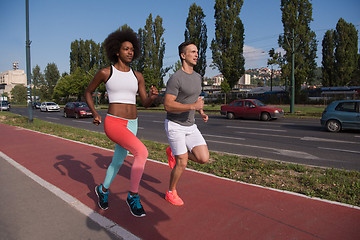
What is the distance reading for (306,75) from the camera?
3127 centimetres

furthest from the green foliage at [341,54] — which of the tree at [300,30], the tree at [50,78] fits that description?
the tree at [50,78]

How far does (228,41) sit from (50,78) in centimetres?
6701

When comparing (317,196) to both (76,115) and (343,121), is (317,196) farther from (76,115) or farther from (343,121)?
(76,115)

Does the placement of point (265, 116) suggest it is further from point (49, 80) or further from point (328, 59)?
point (49, 80)

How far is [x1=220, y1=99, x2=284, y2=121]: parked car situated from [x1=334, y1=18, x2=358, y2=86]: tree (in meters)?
32.9

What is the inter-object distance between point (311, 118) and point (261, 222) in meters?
17.5

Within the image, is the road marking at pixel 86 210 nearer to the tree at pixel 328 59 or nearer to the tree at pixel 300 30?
the tree at pixel 300 30

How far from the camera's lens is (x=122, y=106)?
316 centimetres

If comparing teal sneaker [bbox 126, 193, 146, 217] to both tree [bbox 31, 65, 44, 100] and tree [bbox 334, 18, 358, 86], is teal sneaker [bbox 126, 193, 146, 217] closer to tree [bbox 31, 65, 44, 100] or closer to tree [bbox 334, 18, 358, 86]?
tree [bbox 334, 18, 358, 86]

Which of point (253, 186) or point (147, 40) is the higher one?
point (147, 40)

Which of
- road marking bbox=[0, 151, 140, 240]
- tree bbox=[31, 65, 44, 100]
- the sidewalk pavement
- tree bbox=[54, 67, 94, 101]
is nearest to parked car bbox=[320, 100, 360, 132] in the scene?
the sidewalk pavement

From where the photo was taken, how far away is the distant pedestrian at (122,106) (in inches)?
121

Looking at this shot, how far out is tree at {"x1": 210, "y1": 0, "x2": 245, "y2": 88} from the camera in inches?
1459

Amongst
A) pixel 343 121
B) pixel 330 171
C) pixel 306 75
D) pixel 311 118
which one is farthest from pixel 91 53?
pixel 330 171
